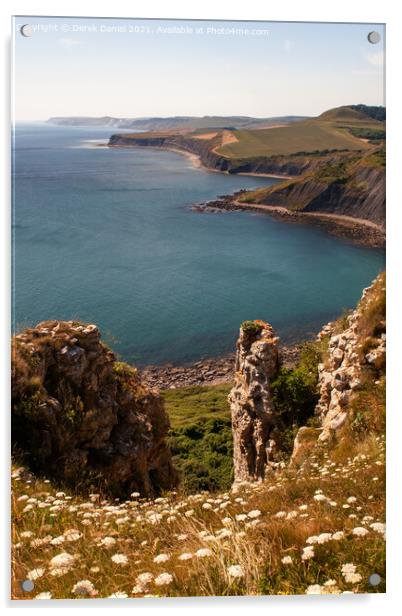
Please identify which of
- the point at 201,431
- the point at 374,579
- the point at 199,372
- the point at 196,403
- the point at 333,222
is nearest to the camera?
the point at 374,579

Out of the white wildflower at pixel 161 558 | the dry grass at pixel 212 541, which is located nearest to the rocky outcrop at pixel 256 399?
the dry grass at pixel 212 541

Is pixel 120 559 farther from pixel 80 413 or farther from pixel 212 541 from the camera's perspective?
pixel 80 413

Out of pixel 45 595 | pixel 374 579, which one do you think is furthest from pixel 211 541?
pixel 374 579

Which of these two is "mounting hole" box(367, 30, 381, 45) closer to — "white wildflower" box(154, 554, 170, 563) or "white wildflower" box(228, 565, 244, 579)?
"white wildflower" box(228, 565, 244, 579)

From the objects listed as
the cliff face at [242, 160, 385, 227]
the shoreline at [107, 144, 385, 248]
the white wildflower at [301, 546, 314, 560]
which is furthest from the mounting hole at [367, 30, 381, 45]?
the white wildflower at [301, 546, 314, 560]
